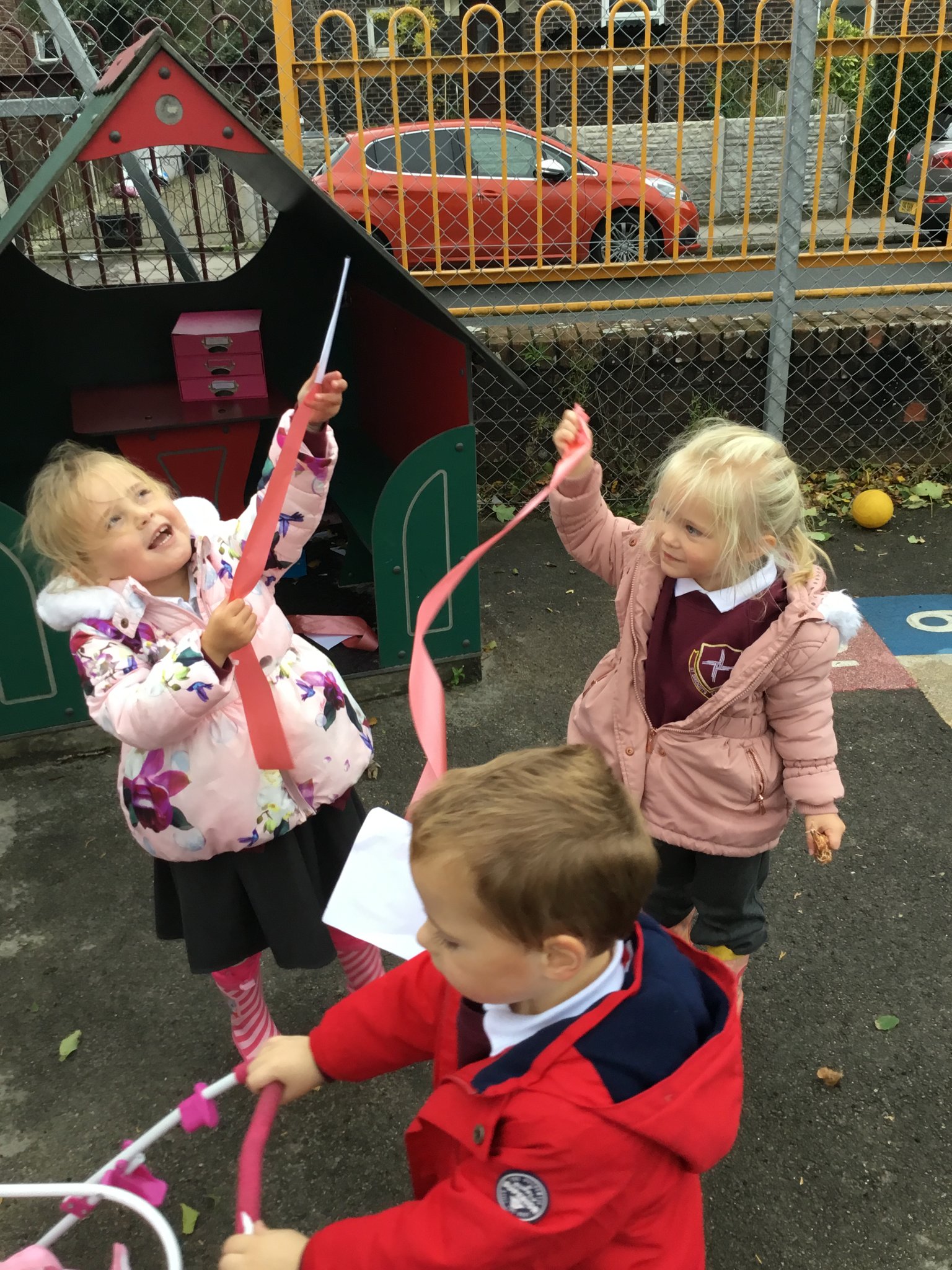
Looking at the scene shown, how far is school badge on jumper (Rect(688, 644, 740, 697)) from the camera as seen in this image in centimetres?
214

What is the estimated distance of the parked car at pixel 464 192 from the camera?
6469 millimetres

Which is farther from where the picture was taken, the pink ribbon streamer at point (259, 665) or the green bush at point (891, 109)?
the green bush at point (891, 109)

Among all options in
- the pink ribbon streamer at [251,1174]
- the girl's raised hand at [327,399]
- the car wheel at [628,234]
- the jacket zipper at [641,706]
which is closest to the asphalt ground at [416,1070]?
the jacket zipper at [641,706]

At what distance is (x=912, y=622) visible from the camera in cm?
454

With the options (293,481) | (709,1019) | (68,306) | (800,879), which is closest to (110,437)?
(68,306)

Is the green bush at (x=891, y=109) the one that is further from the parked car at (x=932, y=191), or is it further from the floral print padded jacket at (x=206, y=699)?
the floral print padded jacket at (x=206, y=699)

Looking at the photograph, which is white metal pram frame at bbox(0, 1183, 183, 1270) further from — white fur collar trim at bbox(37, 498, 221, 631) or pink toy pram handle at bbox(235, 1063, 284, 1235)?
white fur collar trim at bbox(37, 498, 221, 631)

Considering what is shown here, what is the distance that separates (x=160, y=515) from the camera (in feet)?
6.68

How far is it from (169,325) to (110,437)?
746 mm

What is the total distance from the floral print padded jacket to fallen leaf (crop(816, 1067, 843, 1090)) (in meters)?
1.30

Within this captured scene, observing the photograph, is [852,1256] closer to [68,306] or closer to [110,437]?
[110,437]

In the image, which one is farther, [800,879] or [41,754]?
A: [41,754]

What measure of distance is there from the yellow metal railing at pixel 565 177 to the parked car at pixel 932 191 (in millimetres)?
104

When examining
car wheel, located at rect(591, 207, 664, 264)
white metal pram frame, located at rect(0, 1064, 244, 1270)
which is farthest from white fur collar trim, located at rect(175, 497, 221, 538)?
car wheel, located at rect(591, 207, 664, 264)
